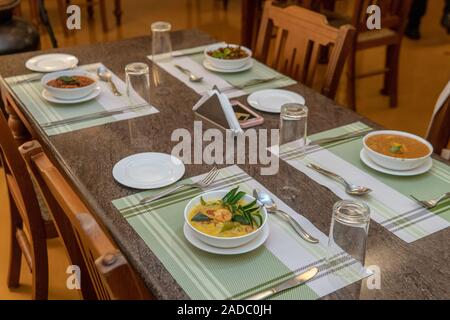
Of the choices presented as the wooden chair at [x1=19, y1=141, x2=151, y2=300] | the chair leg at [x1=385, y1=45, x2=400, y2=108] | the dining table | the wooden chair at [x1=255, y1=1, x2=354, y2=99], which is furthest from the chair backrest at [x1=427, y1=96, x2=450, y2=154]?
the chair leg at [x1=385, y1=45, x2=400, y2=108]

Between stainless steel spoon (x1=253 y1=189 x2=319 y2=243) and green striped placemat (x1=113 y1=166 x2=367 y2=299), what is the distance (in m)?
0.01

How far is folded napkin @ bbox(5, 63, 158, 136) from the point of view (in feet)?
5.20

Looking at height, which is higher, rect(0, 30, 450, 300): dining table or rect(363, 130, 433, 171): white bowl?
rect(363, 130, 433, 171): white bowl

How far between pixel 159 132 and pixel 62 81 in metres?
0.42

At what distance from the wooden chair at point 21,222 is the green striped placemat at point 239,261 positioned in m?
0.40

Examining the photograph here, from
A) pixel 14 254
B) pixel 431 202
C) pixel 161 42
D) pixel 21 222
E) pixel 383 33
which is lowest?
pixel 14 254

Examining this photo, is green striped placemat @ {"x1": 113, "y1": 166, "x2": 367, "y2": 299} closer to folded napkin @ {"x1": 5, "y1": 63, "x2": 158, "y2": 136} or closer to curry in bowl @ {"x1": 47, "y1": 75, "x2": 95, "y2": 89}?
folded napkin @ {"x1": 5, "y1": 63, "x2": 158, "y2": 136}

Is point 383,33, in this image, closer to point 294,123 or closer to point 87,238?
point 294,123

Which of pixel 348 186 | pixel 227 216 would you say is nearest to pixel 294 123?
pixel 348 186

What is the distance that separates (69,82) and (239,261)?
957 mm

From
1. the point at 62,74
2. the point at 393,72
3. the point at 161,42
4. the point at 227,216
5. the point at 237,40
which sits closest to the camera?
the point at 227,216

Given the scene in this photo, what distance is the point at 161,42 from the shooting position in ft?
6.65

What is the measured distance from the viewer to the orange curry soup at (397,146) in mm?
1361
